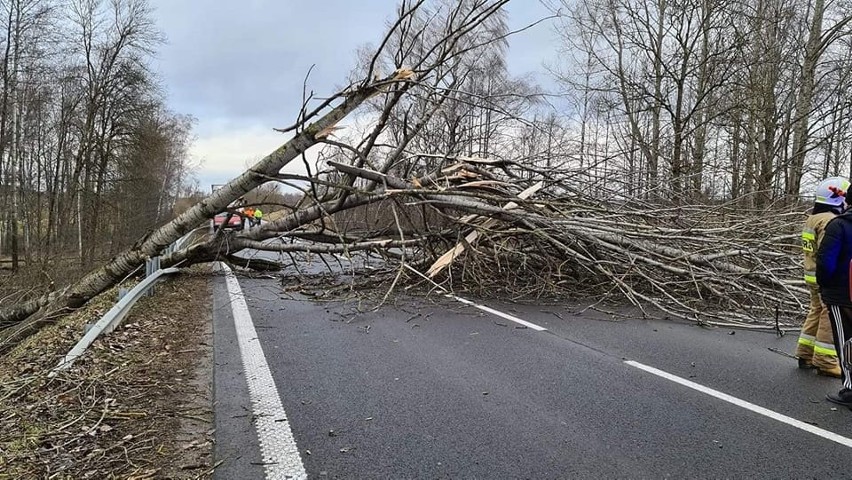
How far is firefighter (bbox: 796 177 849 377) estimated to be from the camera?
4.49 meters

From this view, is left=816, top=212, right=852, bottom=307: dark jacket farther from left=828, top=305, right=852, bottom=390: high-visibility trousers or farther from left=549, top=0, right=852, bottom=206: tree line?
left=549, top=0, right=852, bottom=206: tree line

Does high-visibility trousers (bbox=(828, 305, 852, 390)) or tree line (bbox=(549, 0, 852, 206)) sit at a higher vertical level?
tree line (bbox=(549, 0, 852, 206))

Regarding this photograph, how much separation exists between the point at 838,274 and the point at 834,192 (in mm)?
1024

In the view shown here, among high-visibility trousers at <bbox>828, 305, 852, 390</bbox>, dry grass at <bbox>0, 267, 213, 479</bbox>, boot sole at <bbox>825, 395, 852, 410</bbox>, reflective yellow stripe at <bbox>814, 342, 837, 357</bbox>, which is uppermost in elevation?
high-visibility trousers at <bbox>828, 305, 852, 390</bbox>

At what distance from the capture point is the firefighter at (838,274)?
4078 mm

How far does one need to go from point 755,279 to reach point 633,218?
1991 millimetres

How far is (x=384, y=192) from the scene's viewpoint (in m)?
8.41

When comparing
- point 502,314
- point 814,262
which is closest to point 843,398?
point 814,262

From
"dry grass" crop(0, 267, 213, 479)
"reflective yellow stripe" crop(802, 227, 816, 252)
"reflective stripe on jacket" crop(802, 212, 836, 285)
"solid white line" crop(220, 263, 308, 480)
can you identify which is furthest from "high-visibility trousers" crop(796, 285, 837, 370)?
"dry grass" crop(0, 267, 213, 479)

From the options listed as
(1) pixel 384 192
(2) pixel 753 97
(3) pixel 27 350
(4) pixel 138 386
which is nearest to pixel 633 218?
(1) pixel 384 192

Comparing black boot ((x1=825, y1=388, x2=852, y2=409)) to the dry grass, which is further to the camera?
black boot ((x1=825, y1=388, x2=852, y2=409))

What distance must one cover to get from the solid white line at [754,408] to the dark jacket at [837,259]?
1210 millimetres

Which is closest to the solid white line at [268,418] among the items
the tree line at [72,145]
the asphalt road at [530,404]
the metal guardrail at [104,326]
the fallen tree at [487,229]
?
the asphalt road at [530,404]

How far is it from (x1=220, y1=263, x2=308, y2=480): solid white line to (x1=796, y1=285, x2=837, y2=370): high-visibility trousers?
4.38 m
